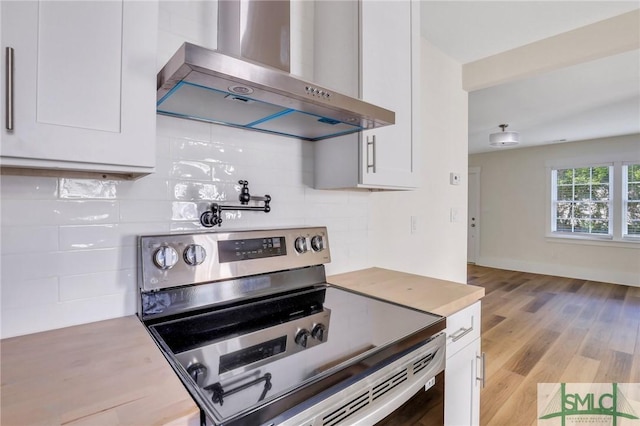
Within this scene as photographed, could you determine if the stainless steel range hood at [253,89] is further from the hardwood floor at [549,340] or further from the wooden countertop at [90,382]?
the hardwood floor at [549,340]

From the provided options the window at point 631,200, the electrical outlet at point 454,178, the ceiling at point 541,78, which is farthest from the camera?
the window at point 631,200

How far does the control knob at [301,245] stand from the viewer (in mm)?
1337

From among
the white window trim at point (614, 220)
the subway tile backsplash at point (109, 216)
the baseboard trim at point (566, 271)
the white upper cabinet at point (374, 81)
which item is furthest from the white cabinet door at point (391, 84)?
the baseboard trim at point (566, 271)

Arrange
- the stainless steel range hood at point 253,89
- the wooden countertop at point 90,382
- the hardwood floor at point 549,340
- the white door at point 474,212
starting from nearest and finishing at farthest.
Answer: the wooden countertop at point 90,382 → the stainless steel range hood at point 253,89 → the hardwood floor at point 549,340 → the white door at point 474,212

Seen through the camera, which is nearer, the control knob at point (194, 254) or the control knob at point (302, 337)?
the control knob at point (302, 337)

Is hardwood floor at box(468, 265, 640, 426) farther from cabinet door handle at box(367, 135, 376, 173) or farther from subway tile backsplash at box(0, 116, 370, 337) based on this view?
subway tile backsplash at box(0, 116, 370, 337)

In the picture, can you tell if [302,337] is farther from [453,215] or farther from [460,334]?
[453,215]

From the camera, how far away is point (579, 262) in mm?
5707

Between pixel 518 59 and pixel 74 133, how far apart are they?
9.42ft

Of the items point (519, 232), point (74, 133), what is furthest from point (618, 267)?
point (74, 133)

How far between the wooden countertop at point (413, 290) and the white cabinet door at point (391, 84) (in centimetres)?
46

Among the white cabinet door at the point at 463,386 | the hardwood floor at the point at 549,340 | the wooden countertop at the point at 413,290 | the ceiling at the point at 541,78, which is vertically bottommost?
the hardwood floor at the point at 549,340

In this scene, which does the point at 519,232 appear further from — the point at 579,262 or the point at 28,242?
the point at 28,242

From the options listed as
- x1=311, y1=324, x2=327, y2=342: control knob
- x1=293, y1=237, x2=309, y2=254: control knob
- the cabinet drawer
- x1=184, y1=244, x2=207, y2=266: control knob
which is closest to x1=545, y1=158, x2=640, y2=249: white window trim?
the cabinet drawer
